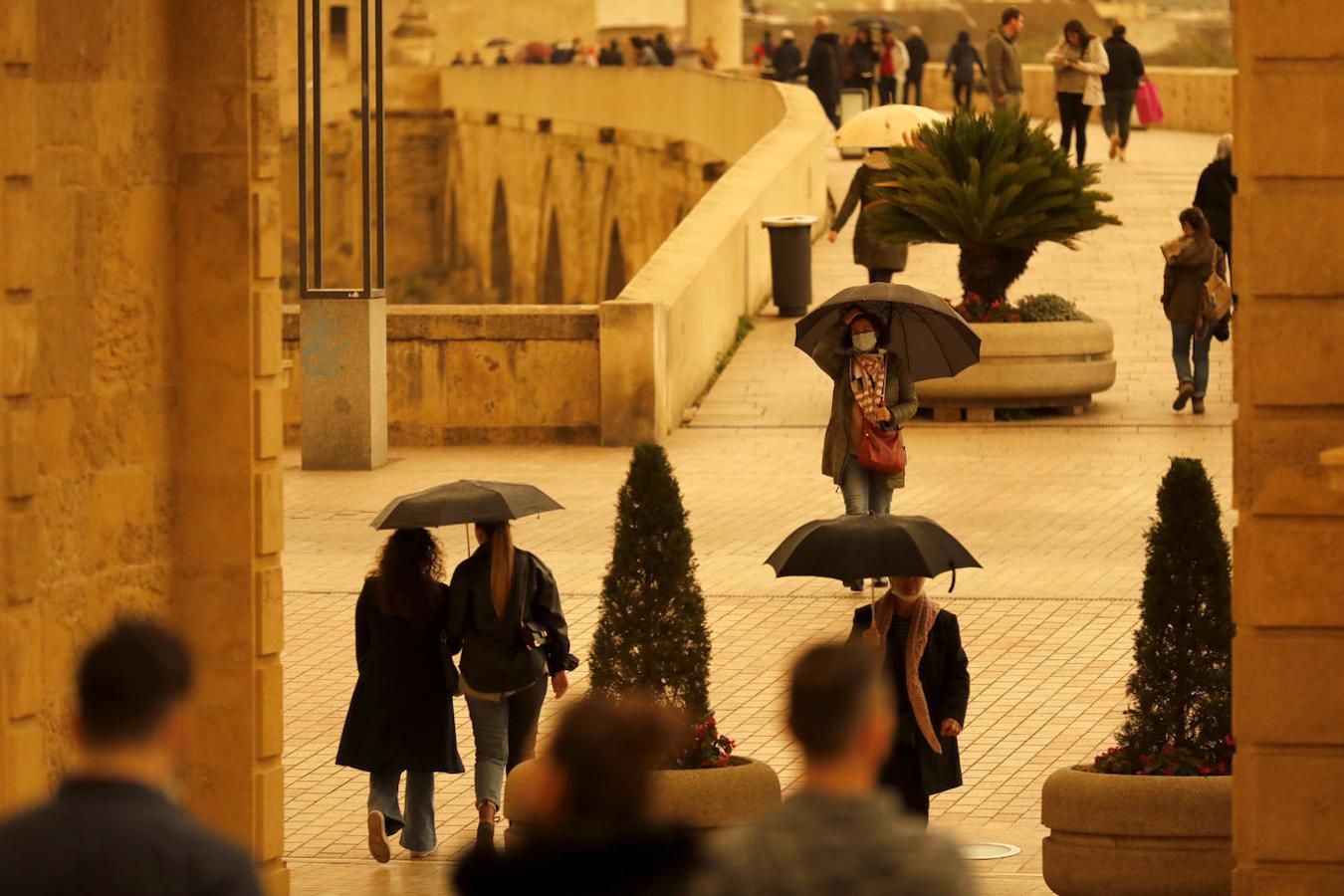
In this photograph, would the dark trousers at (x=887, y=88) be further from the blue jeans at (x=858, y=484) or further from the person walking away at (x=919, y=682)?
the person walking away at (x=919, y=682)

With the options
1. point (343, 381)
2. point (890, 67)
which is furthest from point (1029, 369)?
point (890, 67)

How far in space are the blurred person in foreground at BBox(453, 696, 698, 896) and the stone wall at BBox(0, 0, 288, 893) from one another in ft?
11.9

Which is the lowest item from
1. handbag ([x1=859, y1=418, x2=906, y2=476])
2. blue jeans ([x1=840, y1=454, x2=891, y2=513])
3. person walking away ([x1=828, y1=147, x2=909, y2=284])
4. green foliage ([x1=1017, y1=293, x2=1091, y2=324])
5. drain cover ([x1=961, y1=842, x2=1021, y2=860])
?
drain cover ([x1=961, y1=842, x2=1021, y2=860])

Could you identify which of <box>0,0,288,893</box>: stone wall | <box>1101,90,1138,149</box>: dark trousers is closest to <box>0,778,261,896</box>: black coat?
<box>0,0,288,893</box>: stone wall

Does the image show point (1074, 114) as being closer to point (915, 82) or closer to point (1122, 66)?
point (1122, 66)

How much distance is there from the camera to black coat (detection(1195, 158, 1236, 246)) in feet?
79.6

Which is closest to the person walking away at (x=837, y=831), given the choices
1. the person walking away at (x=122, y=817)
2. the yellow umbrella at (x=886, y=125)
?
the person walking away at (x=122, y=817)

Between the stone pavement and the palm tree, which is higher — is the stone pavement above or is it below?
below

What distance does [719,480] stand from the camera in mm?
20438

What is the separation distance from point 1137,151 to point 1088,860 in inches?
1277

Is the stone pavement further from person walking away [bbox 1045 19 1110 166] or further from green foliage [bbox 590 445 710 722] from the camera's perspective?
person walking away [bbox 1045 19 1110 166]

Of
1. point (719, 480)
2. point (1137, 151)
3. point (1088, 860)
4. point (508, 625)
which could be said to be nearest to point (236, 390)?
point (508, 625)

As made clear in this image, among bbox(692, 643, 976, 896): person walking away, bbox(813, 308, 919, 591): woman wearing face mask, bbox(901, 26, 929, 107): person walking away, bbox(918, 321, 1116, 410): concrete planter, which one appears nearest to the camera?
bbox(692, 643, 976, 896): person walking away

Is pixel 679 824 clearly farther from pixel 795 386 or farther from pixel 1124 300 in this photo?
pixel 1124 300
